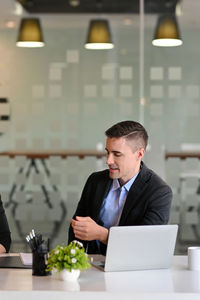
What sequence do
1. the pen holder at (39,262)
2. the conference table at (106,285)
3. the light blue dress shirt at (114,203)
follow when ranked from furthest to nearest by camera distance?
the light blue dress shirt at (114,203) < the pen holder at (39,262) < the conference table at (106,285)

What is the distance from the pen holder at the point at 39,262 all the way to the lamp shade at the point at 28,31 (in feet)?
14.7

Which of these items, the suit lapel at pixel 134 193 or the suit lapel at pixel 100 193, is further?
the suit lapel at pixel 100 193

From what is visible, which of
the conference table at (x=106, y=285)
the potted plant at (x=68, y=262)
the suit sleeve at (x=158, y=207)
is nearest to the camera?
the conference table at (x=106, y=285)

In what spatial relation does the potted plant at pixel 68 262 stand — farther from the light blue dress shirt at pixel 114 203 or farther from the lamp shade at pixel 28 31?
the lamp shade at pixel 28 31

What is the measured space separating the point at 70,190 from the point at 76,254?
445 centimetres

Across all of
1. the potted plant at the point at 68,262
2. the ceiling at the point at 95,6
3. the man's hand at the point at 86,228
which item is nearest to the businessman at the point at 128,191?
the man's hand at the point at 86,228

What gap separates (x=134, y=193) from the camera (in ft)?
13.1

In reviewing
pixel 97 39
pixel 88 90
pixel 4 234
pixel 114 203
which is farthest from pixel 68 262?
pixel 97 39

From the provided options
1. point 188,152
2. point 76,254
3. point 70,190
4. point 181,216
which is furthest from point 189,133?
point 76,254

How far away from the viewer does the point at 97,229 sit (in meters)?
3.65

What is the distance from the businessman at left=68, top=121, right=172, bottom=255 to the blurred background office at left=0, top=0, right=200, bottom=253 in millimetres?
3428

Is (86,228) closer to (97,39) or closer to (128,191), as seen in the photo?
(128,191)

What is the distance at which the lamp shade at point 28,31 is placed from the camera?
753cm

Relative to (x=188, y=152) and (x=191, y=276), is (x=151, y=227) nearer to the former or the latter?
(x=191, y=276)
